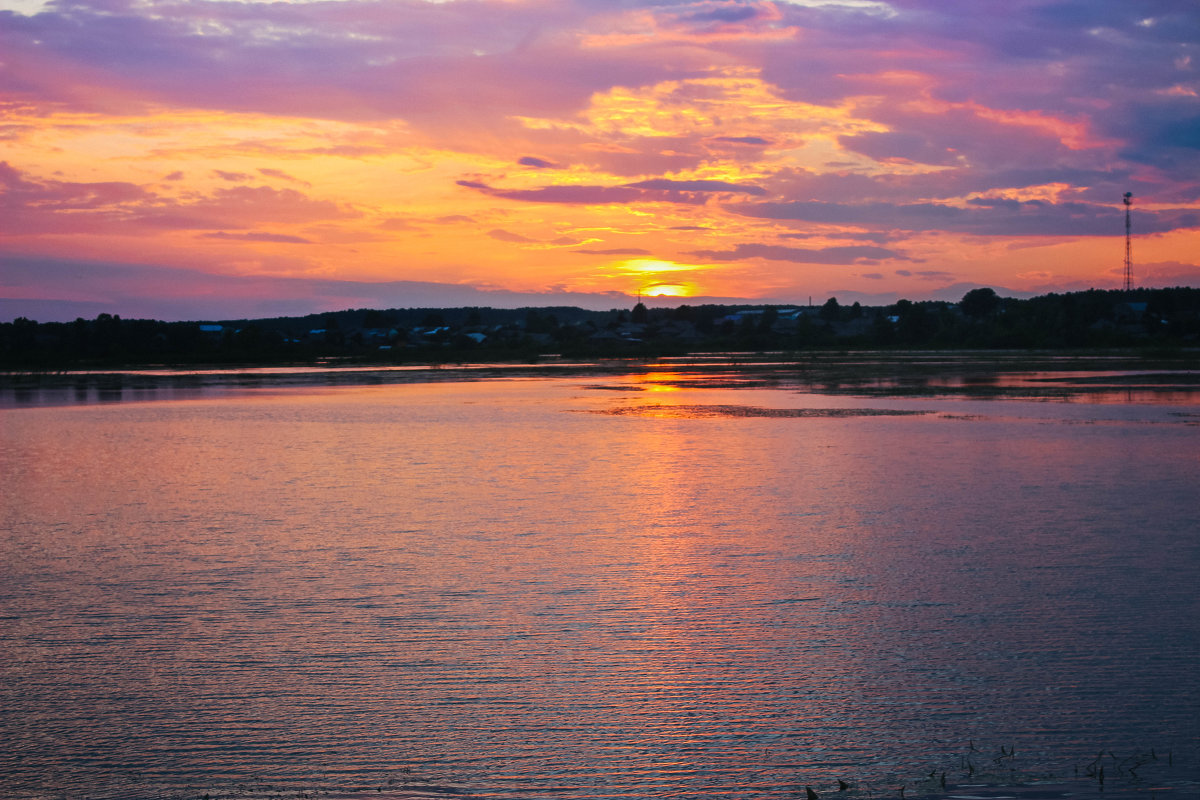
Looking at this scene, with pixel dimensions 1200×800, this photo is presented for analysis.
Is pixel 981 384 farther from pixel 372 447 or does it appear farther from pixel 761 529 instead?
pixel 761 529

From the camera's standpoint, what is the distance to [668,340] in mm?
136000

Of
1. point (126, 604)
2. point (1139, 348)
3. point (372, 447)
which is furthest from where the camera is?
point (1139, 348)

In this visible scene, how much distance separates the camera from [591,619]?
27.1 ft

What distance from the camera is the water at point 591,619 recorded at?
584 centimetres

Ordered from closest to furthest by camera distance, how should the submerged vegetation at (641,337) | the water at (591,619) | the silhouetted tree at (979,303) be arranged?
the water at (591,619)
the submerged vegetation at (641,337)
the silhouetted tree at (979,303)

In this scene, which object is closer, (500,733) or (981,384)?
(500,733)

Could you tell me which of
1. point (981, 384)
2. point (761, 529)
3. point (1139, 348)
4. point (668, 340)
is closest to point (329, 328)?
point (668, 340)

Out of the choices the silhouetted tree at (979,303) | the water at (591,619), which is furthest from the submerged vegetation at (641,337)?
the water at (591,619)

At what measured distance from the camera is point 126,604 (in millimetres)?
8883

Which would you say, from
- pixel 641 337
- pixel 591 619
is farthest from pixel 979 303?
pixel 591 619

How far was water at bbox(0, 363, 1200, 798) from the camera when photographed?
5.84 meters

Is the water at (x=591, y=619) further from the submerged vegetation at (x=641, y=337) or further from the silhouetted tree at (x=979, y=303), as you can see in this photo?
the silhouetted tree at (x=979, y=303)

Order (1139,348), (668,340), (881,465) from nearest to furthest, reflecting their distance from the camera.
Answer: (881,465) < (1139,348) < (668,340)

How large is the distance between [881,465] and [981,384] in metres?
24.5
